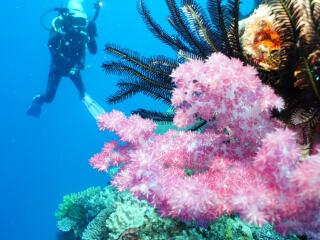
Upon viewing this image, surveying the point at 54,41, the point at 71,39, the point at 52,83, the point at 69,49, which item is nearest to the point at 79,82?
the point at 52,83

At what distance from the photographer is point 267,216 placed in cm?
161

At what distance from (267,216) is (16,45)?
5103 inches

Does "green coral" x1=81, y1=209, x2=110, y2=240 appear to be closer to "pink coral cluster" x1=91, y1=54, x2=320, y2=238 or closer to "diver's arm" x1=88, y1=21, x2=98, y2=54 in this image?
"pink coral cluster" x1=91, y1=54, x2=320, y2=238

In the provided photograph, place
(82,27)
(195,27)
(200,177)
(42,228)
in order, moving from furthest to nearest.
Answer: (42,228) < (82,27) < (195,27) < (200,177)

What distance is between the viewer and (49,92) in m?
14.8

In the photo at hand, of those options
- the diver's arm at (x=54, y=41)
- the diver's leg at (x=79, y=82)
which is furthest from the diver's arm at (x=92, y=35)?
the diver's leg at (x=79, y=82)

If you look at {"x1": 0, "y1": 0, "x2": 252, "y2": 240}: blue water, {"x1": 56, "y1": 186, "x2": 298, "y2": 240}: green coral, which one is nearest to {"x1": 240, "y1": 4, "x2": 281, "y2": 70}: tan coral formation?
{"x1": 56, "y1": 186, "x2": 298, "y2": 240}: green coral

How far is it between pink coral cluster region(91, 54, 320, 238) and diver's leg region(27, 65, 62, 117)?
1196 centimetres

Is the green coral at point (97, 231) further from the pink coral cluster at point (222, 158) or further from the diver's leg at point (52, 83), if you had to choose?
the diver's leg at point (52, 83)

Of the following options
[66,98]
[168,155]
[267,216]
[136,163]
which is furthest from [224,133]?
[66,98]

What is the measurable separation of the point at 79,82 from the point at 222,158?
12.9 metres

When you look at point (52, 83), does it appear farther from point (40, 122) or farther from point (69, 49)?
point (40, 122)

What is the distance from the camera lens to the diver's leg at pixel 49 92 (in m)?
13.9

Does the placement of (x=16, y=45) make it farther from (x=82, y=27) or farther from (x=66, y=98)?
(x=82, y=27)
